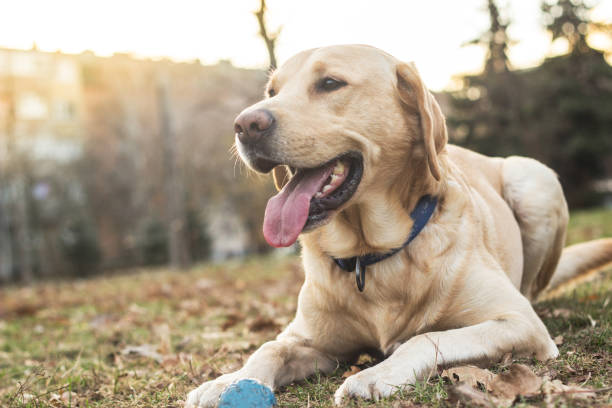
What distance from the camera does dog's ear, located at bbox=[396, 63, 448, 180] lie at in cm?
264

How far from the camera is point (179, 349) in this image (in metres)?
3.94

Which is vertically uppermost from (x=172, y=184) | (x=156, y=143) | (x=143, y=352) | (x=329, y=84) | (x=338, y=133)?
(x=156, y=143)

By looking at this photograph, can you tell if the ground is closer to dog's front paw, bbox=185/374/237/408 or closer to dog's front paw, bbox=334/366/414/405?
dog's front paw, bbox=334/366/414/405

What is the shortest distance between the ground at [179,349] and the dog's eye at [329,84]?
1328 millimetres

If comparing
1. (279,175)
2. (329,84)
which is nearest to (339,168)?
(329,84)

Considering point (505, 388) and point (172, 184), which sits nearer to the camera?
point (505, 388)

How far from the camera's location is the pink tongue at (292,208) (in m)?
2.50

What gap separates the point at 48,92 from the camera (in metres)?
26.7

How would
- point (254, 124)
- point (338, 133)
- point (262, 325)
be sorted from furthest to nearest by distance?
1. point (262, 325)
2. point (338, 133)
3. point (254, 124)

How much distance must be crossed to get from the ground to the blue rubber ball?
104mm

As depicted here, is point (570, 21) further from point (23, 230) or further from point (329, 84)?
point (329, 84)

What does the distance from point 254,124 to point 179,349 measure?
206cm

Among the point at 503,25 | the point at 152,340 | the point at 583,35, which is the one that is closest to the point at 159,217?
the point at 503,25

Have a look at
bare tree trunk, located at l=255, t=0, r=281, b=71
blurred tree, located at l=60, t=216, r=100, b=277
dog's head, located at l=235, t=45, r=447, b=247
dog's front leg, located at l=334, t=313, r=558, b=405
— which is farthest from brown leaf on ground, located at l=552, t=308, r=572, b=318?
blurred tree, located at l=60, t=216, r=100, b=277
